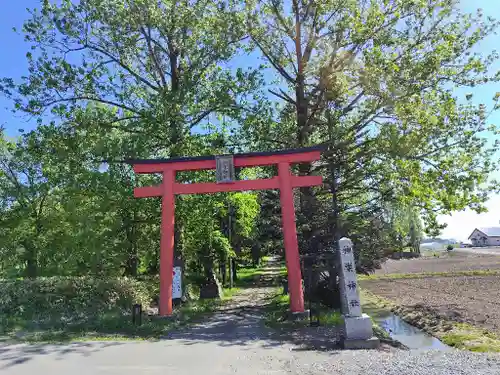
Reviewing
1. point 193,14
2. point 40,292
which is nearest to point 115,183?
point 40,292

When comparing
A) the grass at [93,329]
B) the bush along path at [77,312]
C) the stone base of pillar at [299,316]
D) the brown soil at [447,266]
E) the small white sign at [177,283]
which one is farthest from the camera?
the brown soil at [447,266]

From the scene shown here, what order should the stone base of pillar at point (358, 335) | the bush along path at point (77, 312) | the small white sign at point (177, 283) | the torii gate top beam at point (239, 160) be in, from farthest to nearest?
1. the torii gate top beam at point (239, 160)
2. the small white sign at point (177, 283)
3. the bush along path at point (77, 312)
4. the stone base of pillar at point (358, 335)

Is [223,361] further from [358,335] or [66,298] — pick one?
[66,298]

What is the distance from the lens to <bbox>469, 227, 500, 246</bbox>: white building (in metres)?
86.9

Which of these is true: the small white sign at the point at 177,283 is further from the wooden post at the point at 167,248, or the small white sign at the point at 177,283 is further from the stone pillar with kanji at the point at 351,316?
the stone pillar with kanji at the point at 351,316

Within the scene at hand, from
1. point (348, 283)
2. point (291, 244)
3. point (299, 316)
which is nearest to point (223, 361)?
point (348, 283)

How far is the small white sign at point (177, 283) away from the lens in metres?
12.8

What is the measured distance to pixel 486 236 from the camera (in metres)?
88.4

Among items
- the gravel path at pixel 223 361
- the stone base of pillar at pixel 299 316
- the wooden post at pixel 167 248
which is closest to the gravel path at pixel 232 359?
the gravel path at pixel 223 361

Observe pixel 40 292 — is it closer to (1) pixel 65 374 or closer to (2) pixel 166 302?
(2) pixel 166 302

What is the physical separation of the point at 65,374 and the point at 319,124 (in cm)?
1301

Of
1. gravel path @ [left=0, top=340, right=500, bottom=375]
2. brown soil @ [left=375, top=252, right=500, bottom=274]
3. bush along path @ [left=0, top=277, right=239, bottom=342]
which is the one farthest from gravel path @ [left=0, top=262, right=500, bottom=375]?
brown soil @ [left=375, top=252, right=500, bottom=274]

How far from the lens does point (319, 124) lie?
54.7 ft

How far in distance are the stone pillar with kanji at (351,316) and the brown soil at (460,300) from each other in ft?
15.3
